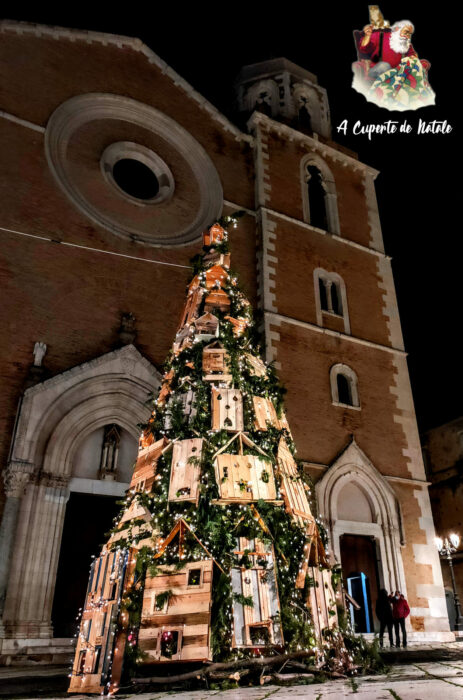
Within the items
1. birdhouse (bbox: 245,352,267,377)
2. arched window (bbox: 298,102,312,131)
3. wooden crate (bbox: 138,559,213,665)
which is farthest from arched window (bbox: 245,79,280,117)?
wooden crate (bbox: 138,559,213,665)

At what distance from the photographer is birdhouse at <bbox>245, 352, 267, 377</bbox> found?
6590 mm

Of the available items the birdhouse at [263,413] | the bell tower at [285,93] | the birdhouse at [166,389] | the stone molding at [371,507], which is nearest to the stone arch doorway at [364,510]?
the stone molding at [371,507]

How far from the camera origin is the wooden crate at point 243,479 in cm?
535

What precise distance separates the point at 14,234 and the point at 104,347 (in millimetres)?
2822

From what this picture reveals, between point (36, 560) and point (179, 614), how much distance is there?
4.19 metres

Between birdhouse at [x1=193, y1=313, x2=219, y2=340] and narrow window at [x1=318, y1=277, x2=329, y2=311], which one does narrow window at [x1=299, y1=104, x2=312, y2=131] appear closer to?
narrow window at [x1=318, y1=277, x2=329, y2=311]

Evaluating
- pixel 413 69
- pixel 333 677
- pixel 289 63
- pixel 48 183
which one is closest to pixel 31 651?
pixel 333 677

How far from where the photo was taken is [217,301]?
7.13 meters

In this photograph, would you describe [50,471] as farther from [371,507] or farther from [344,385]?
[344,385]

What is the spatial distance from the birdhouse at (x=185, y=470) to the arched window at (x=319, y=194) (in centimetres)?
1124

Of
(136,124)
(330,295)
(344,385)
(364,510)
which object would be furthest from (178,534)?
(136,124)

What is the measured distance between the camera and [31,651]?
7598 millimetres

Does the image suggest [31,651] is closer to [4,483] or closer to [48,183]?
[4,483]

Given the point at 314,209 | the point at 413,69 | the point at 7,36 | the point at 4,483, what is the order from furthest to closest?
the point at 314,209 → the point at 413,69 → the point at 7,36 → the point at 4,483
